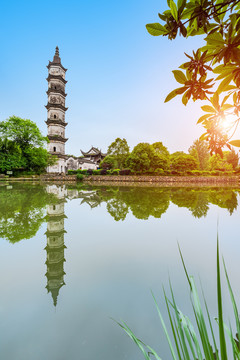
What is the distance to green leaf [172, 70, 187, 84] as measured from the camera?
997 mm

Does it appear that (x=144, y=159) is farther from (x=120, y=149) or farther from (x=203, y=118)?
(x=203, y=118)

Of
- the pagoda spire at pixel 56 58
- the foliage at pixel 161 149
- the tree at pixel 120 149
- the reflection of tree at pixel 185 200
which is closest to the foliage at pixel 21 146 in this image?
the tree at pixel 120 149

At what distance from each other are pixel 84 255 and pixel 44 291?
0.77 m

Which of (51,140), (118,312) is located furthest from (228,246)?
(51,140)

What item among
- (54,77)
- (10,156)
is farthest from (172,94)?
(54,77)

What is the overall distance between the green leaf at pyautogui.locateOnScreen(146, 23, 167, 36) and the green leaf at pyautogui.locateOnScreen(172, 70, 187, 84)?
19cm

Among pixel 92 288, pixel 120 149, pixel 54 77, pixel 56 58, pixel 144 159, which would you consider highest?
pixel 56 58

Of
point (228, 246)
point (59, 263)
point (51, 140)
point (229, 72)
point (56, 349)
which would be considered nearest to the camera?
point (229, 72)

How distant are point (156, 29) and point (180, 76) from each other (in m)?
0.26

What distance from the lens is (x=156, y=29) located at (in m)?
0.92

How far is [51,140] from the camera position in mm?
32281

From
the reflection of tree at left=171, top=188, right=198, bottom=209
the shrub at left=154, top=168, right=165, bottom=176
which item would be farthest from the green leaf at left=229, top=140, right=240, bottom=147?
the shrub at left=154, top=168, right=165, bottom=176

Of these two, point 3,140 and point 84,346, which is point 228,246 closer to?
point 84,346

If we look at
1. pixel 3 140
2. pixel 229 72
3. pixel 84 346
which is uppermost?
pixel 3 140
